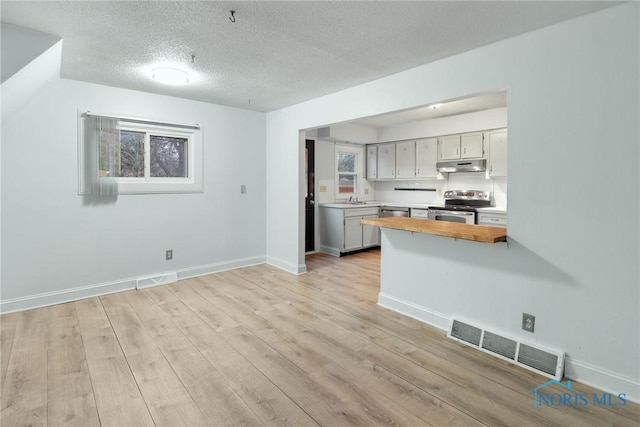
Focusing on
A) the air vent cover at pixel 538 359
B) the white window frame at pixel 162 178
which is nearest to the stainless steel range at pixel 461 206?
the air vent cover at pixel 538 359

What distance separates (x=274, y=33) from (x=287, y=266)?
10.5 feet

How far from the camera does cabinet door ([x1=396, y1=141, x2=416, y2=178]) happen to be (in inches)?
243

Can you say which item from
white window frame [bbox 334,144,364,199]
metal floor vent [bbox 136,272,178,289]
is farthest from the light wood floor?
white window frame [bbox 334,144,364,199]

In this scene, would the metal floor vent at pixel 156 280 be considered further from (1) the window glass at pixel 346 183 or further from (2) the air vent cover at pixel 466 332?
(1) the window glass at pixel 346 183

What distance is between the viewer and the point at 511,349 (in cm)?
242

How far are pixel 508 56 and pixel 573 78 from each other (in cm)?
49

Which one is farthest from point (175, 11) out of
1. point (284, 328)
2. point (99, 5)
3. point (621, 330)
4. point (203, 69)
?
point (621, 330)

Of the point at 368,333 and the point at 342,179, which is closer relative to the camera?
the point at 368,333

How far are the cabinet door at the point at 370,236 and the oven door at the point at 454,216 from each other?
3.75 ft

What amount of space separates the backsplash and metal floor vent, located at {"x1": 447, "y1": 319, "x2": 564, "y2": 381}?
3.24 m

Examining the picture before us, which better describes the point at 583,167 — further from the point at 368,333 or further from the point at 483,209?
the point at 483,209

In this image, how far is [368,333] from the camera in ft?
9.28

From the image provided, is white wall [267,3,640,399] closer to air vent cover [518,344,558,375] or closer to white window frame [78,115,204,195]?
air vent cover [518,344,558,375]

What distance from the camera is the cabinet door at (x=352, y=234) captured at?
230 inches
